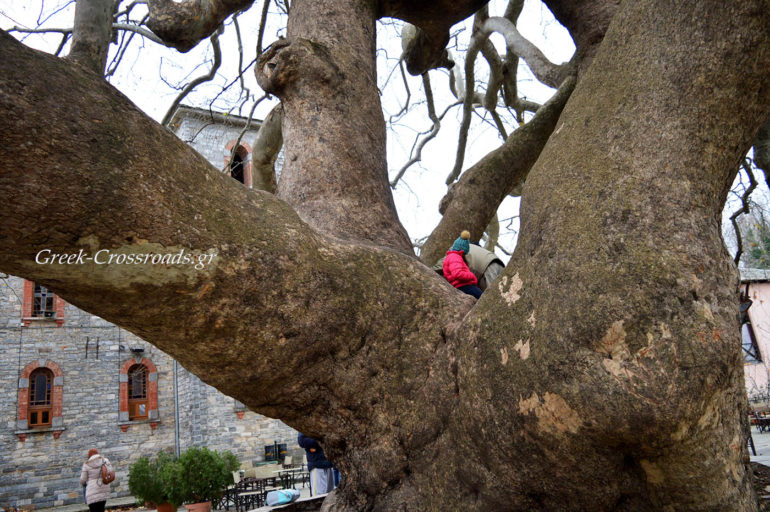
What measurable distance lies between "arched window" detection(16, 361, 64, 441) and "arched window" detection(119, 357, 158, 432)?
5.08 ft

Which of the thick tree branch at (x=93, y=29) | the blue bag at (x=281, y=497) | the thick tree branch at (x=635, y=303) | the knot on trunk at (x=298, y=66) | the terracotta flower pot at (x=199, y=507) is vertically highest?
the knot on trunk at (x=298, y=66)

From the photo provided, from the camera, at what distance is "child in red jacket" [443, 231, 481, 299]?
3.68 m

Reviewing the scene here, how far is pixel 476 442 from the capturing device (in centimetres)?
191

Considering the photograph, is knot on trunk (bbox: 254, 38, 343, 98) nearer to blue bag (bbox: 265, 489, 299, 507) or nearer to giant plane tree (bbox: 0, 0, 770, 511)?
giant plane tree (bbox: 0, 0, 770, 511)

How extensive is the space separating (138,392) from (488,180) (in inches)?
584

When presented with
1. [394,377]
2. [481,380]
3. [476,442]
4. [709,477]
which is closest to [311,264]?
[394,377]

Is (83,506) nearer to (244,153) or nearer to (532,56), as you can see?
(244,153)

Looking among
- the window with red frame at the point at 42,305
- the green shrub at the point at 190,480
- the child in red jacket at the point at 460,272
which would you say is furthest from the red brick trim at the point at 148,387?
the child in red jacket at the point at 460,272

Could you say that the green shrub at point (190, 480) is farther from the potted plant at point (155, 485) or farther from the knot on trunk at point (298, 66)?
the knot on trunk at point (298, 66)

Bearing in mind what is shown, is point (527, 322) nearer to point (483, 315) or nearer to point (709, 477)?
point (483, 315)

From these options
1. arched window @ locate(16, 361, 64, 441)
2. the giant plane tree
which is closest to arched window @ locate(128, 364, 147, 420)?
arched window @ locate(16, 361, 64, 441)

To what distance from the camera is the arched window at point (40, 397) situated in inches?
563

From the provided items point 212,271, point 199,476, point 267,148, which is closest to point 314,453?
point 267,148

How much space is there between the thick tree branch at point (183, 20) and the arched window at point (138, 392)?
1448 cm
